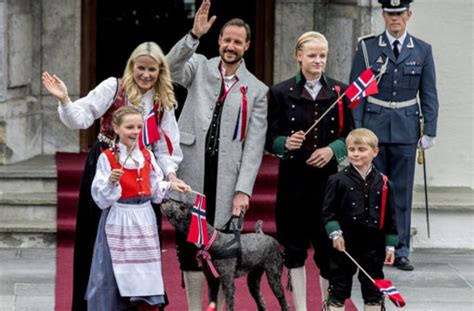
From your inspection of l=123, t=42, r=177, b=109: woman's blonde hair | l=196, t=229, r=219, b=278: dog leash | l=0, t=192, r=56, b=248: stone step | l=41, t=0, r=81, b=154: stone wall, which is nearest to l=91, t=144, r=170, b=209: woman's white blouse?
l=123, t=42, r=177, b=109: woman's blonde hair

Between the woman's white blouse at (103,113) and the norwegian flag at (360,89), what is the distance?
1.13m

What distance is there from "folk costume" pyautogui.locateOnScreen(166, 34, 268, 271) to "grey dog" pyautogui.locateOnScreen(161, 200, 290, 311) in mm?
186

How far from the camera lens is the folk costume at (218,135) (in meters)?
8.88

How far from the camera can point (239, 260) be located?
8.80m

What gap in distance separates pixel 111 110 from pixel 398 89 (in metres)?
3.01

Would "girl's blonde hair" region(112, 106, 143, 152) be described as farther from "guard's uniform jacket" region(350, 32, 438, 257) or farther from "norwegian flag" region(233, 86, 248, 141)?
"guard's uniform jacket" region(350, 32, 438, 257)

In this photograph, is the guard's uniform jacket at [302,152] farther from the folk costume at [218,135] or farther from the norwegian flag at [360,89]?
the folk costume at [218,135]

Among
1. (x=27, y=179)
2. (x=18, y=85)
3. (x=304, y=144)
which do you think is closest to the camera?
(x=304, y=144)

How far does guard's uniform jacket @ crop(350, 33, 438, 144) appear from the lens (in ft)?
35.7

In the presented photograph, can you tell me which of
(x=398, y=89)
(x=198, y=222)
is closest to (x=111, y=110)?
(x=198, y=222)

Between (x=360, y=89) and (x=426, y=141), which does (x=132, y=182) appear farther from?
(x=426, y=141)

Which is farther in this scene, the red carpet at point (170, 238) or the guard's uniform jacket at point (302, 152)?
the red carpet at point (170, 238)

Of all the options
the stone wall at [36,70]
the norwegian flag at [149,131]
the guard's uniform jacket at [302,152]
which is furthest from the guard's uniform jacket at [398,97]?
the stone wall at [36,70]

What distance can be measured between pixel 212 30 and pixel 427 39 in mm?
2402
